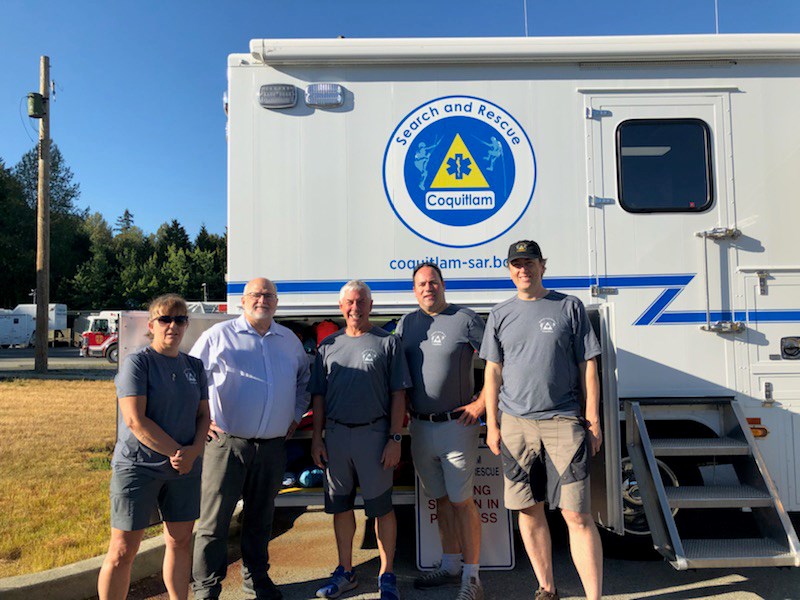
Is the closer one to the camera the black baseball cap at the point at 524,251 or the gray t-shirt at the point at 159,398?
the gray t-shirt at the point at 159,398

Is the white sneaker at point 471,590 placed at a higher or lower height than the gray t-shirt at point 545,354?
lower

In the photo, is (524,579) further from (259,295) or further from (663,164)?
(663,164)

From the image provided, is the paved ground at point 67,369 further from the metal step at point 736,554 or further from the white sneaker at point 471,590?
the metal step at point 736,554

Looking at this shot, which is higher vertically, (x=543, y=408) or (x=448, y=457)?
(x=543, y=408)

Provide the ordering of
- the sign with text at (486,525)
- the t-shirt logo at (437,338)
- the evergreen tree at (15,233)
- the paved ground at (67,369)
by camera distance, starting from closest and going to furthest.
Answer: the t-shirt logo at (437,338)
the sign with text at (486,525)
the paved ground at (67,369)
the evergreen tree at (15,233)

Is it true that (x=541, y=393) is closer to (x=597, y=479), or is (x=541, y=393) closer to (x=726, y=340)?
(x=597, y=479)

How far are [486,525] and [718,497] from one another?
1397mm

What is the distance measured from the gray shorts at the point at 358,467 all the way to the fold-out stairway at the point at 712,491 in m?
1.55

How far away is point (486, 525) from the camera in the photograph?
13.0 ft

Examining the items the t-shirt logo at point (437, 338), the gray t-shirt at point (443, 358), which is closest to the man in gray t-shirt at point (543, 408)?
the gray t-shirt at point (443, 358)

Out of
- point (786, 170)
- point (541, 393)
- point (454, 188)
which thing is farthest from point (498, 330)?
point (786, 170)

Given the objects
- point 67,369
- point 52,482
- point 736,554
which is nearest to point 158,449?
point 736,554

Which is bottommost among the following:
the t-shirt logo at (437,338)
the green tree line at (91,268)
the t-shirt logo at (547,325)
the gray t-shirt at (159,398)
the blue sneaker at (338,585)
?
the blue sneaker at (338,585)

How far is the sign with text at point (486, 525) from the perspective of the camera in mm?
3893
